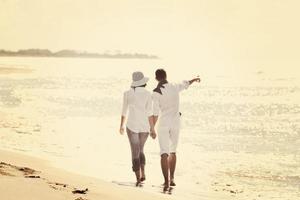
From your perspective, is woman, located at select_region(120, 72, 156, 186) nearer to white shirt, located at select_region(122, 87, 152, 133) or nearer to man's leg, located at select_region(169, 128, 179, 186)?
white shirt, located at select_region(122, 87, 152, 133)

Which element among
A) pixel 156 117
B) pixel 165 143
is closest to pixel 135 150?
pixel 165 143

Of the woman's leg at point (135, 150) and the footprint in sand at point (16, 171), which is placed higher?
the woman's leg at point (135, 150)

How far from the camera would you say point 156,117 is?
1022cm

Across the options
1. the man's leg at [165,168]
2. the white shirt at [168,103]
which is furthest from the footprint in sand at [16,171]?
the white shirt at [168,103]

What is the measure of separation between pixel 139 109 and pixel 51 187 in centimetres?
330

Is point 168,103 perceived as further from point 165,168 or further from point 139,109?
point 165,168

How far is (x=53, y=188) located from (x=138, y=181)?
319 centimetres

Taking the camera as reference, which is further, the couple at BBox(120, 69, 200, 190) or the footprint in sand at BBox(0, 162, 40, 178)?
the couple at BBox(120, 69, 200, 190)

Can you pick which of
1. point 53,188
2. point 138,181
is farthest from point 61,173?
point 53,188

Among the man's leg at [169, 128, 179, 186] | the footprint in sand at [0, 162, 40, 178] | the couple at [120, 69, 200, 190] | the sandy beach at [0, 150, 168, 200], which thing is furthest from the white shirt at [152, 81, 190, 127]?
the footprint in sand at [0, 162, 40, 178]

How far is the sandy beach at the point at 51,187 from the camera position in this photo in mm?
6590

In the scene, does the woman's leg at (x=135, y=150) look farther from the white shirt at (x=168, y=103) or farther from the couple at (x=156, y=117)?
the white shirt at (x=168, y=103)

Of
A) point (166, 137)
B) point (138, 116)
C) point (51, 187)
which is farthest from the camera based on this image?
point (138, 116)

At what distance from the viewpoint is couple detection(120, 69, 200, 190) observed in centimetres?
1020
